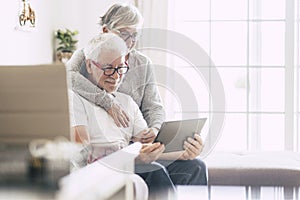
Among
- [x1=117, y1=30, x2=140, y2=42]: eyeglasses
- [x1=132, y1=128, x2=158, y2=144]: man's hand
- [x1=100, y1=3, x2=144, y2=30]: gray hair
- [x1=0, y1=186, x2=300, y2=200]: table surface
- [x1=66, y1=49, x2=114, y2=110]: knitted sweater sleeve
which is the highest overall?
[x1=100, y1=3, x2=144, y2=30]: gray hair

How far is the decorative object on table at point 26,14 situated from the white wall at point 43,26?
41mm

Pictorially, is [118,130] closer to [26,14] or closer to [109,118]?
[109,118]

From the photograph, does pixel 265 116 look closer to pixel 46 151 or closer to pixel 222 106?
pixel 222 106

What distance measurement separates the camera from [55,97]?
1.37m

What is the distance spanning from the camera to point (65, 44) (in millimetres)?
4504

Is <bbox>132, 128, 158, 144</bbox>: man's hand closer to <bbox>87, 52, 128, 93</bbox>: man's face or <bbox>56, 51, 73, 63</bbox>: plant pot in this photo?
<bbox>87, 52, 128, 93</bbox>: man's face

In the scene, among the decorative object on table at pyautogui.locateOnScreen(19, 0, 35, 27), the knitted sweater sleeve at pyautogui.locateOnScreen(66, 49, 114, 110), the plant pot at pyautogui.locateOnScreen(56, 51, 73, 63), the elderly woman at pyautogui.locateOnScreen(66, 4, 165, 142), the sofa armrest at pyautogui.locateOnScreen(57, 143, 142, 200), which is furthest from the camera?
the plant pot at pyautogui.locateOnScreen(56, 51, 73, 63)

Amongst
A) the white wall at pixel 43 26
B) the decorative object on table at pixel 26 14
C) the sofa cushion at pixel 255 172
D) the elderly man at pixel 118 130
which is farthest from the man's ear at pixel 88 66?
the decorative object on table at pixel 26 14

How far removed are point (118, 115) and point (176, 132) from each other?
0.92ft

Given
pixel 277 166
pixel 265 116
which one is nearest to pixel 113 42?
pixel 277 166

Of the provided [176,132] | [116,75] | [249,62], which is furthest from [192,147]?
[249,62]

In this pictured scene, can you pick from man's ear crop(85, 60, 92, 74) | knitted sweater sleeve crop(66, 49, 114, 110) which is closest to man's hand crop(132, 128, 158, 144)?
knitted sweater sleeve crop(66, 49, 114, 110)

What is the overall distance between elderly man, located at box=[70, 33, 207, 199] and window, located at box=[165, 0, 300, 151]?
210cm

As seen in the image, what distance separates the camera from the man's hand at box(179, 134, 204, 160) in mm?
2428
